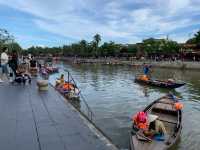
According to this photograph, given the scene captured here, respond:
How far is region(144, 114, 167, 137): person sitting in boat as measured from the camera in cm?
1168

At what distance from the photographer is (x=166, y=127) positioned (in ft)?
47.3

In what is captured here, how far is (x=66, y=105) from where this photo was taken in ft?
46.7

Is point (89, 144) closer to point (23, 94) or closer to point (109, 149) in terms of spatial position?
point (109, 149)

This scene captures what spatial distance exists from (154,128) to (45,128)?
4908 mm

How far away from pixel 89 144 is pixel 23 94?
9.13 metres

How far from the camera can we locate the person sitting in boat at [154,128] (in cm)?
1168

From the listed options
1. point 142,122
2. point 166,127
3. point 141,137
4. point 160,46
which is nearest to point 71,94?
point 166,127

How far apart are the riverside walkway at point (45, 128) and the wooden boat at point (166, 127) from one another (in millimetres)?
1947

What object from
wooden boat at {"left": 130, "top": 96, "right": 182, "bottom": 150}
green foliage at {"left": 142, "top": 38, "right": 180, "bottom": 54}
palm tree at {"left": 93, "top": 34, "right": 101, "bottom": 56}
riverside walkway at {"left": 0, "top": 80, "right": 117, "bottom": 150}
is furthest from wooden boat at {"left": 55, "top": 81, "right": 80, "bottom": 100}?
palm tree at {"left": 93, "top": 34, "right": 101, "bottom": 56}

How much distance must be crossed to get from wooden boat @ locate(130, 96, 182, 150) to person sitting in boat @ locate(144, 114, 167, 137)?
0.34 m

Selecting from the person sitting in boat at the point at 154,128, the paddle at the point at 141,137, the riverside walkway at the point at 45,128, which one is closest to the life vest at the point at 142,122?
the person sitting in boat at the point at 154,128

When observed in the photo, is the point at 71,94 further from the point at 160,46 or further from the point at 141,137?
the point at 160,46

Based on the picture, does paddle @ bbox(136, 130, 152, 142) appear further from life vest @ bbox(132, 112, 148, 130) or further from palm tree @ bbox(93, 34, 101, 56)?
palm tree @ bbox(93, 34, 101, 56)

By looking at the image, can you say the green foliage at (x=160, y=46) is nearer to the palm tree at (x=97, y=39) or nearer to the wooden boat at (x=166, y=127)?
the palm tree at (x=97, y=39)
